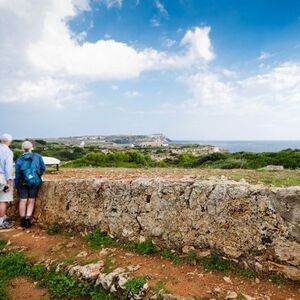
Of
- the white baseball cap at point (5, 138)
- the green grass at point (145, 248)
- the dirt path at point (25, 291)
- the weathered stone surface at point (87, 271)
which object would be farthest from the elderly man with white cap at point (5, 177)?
the green grass at point (145, 248)

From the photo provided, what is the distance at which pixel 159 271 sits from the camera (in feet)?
20.1

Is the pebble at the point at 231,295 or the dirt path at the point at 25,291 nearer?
the pebble at the point at 231,295

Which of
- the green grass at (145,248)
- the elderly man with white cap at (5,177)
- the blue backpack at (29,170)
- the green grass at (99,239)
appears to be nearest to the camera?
the green grass at (145,248)

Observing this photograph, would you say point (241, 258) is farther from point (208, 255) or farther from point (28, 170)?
point (28, 170)

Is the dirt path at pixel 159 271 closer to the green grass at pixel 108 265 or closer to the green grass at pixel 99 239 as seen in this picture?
the green grass at pixel 108 265

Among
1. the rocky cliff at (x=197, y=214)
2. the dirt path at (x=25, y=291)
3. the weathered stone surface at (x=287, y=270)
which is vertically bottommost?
the dirt path at (x=25, y=291)

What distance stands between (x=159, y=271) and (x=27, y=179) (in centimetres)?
425

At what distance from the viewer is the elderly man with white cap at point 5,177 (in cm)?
850

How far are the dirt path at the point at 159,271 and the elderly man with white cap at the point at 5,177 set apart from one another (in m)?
0.56

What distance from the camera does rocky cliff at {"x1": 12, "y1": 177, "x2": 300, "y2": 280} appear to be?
569 centimetres

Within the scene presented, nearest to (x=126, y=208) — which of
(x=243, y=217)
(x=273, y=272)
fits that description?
(x=243, y=217)

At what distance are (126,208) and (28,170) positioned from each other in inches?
112

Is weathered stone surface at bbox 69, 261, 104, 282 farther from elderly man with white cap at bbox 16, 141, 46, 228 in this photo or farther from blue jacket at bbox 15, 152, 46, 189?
blue jacket at bbox 15, 152, 46, 189

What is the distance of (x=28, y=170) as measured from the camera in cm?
869
